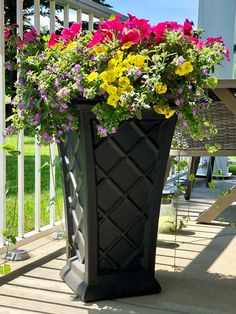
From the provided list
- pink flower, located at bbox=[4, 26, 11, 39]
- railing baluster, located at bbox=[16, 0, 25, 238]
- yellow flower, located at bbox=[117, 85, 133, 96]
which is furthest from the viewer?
railing baluster, located at bbox=[16, 0, 25, 238]

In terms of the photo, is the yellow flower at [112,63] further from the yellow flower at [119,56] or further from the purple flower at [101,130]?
the purple flower at [101,130]

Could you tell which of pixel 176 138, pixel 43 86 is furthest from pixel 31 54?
pixel 176 138

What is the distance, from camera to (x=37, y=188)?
96.0 inches

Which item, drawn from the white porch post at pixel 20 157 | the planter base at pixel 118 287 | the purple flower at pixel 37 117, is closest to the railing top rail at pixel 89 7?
the white porch post at pixel 20 157

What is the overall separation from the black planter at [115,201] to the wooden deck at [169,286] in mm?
65

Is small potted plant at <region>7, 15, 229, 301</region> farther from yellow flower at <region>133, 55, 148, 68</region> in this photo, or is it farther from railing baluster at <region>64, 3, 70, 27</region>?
railing baluster at <region>64, 3, 70, 27</region>

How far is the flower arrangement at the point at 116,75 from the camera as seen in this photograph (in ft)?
4.66

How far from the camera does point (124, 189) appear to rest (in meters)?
1.70

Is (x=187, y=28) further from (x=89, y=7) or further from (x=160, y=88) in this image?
(x=89, y=7)

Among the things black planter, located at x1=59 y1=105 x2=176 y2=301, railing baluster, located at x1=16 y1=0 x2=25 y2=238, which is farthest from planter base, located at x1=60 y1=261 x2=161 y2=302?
railing baluster, located at x1=16 y1=0 x2=25 y2=238

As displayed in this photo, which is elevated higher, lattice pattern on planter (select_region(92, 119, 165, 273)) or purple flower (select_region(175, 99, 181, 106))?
purple flower (select_region(175, 99, 181, 106))

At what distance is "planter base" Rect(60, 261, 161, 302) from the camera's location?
1.75 metres

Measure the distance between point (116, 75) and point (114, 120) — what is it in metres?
0.13

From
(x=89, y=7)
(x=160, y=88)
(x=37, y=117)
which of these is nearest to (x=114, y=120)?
(x=160, y=88)
